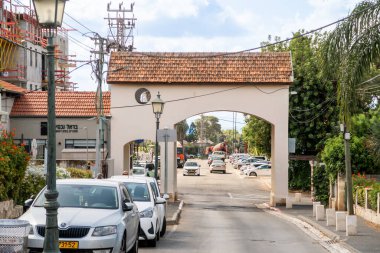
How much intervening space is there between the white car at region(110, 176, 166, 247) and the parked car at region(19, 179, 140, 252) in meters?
2.51

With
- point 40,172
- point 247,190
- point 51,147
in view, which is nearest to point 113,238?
point 51,147

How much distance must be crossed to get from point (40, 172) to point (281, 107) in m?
18.4

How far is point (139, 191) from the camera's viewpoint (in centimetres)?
1981

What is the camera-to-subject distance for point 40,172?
80.2 feet

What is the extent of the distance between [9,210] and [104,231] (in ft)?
25.7

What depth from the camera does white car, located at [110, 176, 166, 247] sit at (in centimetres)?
1806

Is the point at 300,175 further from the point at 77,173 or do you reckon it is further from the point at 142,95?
the point at 77,173

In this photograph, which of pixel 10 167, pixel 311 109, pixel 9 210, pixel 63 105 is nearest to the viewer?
pixel 10 167

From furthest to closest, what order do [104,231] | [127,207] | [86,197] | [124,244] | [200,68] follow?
[200,68] < [86,197] < [127,207] < [124,244] < [104,231]

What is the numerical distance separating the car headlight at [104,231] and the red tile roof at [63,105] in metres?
29.3

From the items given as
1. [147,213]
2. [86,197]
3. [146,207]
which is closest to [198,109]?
[146,207]

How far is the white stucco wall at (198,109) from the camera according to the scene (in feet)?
130

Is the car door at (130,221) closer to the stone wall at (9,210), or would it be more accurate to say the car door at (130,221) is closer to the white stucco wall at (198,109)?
the stone wall at (9,210)

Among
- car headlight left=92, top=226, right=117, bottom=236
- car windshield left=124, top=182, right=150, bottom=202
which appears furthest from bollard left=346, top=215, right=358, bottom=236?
car headlight left=92, top=226, right=117, bottom=236
